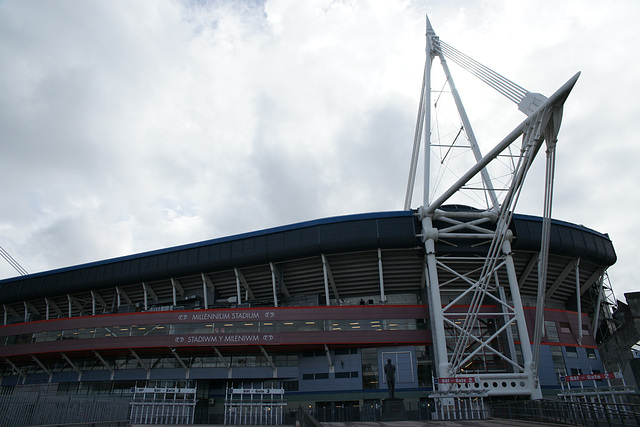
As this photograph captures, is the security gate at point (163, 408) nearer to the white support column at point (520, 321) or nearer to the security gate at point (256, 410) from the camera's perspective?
the security gate at point (256, 410)

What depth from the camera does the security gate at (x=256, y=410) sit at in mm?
40969

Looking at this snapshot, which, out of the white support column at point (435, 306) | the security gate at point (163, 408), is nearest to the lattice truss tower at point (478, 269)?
the white support column at point (435, 306)

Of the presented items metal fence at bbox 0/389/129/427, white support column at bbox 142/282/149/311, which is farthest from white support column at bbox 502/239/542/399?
white support column at bbox 142/282/149/311

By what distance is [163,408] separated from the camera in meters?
42.7

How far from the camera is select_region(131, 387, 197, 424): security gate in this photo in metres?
42.2

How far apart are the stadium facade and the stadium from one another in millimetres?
151

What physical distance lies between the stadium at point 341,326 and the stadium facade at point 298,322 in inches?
5.9

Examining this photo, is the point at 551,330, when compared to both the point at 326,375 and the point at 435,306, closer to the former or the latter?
the point at 435,306

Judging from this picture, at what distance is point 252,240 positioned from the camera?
49125 mm

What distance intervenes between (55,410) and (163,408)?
83.1 ft

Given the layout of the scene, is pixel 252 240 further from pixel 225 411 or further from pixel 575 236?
pixel 575 236

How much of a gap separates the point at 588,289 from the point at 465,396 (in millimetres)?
30004

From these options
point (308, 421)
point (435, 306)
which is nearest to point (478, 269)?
point (435, 306)

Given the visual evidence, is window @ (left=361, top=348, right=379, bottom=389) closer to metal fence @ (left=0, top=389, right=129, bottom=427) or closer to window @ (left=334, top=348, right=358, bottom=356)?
window @ (left=334, top=348, right=358, bottom=356)
